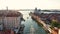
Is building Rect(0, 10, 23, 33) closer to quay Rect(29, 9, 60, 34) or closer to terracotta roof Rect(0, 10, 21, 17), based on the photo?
terracotta roof Rect(0, 10, 21, 17)

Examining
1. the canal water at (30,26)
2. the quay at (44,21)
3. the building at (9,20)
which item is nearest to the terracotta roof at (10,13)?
the building at (9,20)

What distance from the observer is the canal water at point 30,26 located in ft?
7.01

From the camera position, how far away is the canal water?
7.01 ft

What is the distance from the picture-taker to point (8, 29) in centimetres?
209

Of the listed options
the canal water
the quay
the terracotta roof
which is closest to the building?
the terracotta roof

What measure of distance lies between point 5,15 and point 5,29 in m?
0.25

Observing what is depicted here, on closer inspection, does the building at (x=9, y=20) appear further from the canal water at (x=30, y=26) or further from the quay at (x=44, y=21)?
the quay at (x=44, y=21)

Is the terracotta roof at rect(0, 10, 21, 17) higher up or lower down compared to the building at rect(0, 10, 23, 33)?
higher up

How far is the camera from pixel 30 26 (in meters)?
2.16
